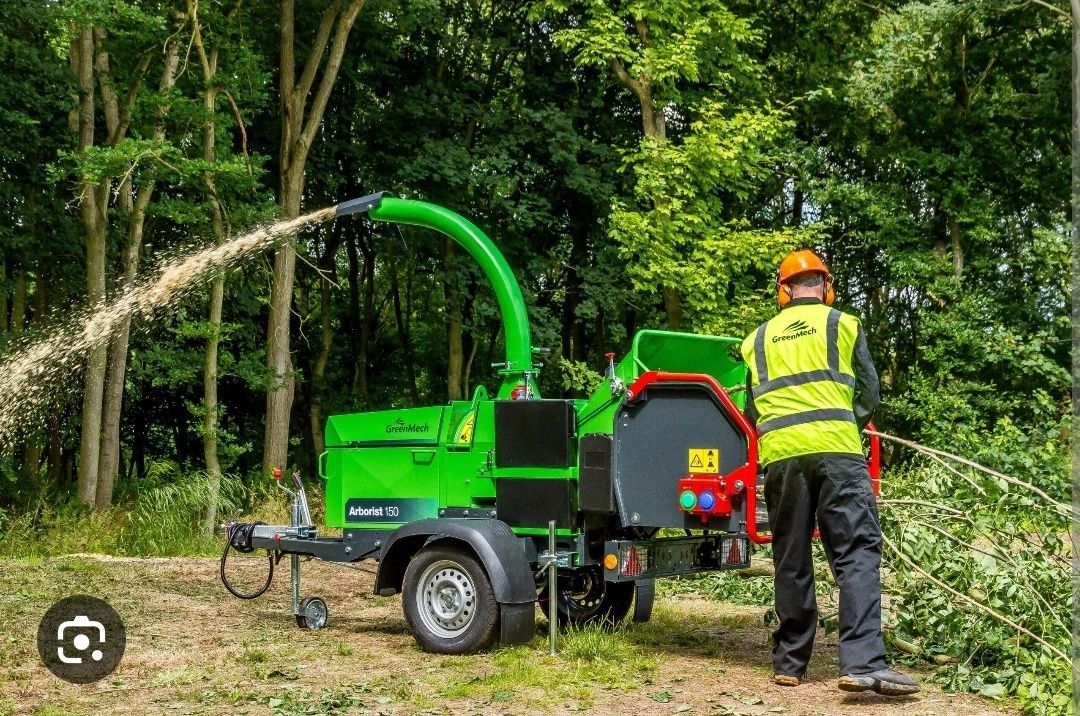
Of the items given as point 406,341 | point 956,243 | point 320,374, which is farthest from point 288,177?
point 956,243

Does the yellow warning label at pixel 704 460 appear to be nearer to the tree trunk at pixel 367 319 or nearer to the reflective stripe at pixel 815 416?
the reflective stripe at pixel 815 416

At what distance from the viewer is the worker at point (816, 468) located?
20.3ft

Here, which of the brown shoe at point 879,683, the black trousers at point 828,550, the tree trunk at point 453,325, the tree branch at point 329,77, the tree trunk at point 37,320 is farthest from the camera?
the tree trunk at point 453,325

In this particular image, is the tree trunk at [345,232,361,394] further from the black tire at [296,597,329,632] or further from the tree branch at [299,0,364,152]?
the black tire at [296,597,329,632]

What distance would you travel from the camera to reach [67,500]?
664 inches

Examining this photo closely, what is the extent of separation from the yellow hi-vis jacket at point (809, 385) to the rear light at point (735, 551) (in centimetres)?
119

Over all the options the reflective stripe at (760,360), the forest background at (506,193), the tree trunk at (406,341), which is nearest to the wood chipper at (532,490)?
the reflective stripe at (760,360)

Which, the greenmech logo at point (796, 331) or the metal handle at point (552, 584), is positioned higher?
the greenmech logo at point (796, 331)

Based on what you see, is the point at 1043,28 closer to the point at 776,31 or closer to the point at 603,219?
the point at 776,31

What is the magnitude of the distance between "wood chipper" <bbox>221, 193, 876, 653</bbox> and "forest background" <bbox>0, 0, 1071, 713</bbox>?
254 inches

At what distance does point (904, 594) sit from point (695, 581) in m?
3.89

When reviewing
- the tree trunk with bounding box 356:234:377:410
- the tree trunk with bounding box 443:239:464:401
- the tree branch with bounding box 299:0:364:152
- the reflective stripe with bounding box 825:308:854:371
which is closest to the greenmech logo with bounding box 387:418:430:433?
the reflective stripe with bounding box 825:308:854:371

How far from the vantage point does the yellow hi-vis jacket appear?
6.35 meters

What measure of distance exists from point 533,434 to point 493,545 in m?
0.70
